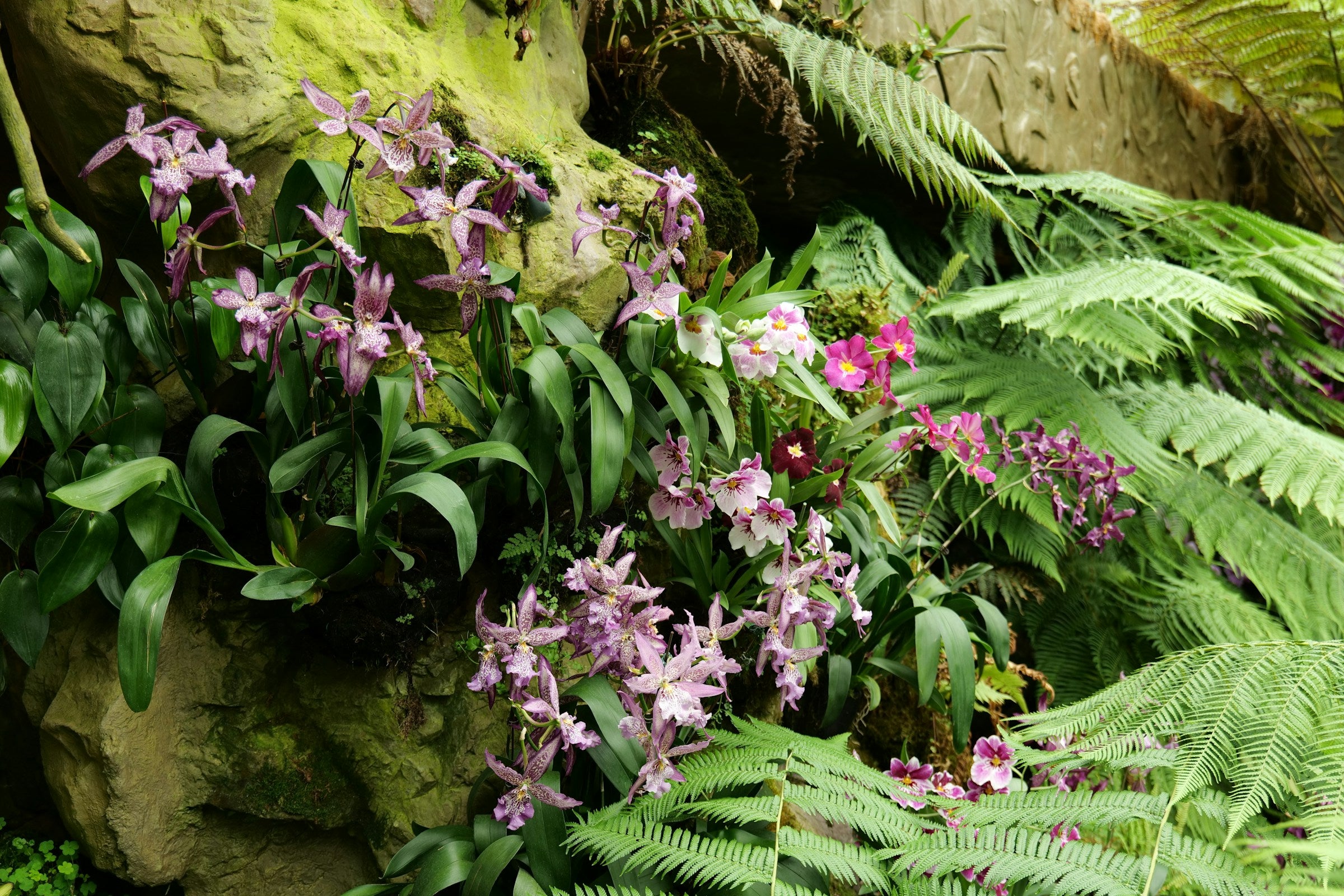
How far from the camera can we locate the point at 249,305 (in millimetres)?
1187

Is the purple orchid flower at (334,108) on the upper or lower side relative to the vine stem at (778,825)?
upper

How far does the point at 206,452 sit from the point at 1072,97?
3631 mm

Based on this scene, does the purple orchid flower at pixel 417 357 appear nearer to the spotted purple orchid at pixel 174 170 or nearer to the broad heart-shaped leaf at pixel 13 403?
the spotted purple orchid at pixel 174 170

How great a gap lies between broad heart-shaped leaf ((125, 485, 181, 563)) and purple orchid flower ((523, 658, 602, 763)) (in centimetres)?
61

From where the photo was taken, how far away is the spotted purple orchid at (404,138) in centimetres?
126

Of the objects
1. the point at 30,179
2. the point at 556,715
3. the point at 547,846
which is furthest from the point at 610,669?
the point at 30,179

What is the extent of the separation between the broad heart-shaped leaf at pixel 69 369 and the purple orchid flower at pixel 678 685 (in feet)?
3.03

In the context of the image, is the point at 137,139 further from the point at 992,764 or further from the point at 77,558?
the point at 992,764

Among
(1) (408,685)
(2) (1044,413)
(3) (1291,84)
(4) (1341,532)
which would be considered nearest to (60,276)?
(1) (408,685)

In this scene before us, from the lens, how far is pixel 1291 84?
3926mm

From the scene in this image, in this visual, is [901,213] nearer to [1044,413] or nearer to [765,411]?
[1044,413]

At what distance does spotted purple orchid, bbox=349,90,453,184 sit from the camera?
1258 mm

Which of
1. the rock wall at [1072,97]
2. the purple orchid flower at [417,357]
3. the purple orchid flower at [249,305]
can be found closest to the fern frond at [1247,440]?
the rock wall at [1072,97]

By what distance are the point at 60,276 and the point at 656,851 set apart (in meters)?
1.25
